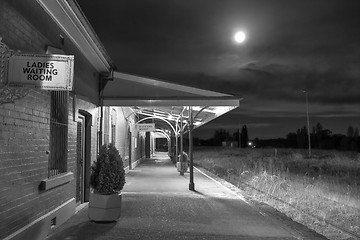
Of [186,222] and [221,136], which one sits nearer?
[186,222]

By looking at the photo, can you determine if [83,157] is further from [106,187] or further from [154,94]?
[154,94]

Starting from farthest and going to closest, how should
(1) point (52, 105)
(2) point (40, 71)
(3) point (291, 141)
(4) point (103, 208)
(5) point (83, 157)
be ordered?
(3) point (291, 141) → (5) point (83, 157) → (4) point (103, 208) → (1) point (52, 105) → (2) point (40, 71)

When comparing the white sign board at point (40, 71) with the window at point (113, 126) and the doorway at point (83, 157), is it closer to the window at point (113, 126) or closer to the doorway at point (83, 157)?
the doorway at point (83, 157)

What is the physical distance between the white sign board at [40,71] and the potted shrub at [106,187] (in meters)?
3.18

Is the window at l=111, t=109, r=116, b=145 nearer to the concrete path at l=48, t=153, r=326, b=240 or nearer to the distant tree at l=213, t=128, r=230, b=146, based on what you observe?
the concrete path at l=48, t=153, r=326, b=240

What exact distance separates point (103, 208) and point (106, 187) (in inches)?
16.0

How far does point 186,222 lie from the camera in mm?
7938

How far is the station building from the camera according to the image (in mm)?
4987

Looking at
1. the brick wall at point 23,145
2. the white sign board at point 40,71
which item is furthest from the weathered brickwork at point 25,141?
the white sign board at point 40,71

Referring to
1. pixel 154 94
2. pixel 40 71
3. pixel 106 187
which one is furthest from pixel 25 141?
pixel 154 94

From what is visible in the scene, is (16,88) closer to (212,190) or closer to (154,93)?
(154,93)

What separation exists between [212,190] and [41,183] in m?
7.91

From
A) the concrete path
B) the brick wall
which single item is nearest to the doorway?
the concrete path

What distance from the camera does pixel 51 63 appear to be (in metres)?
4.77
